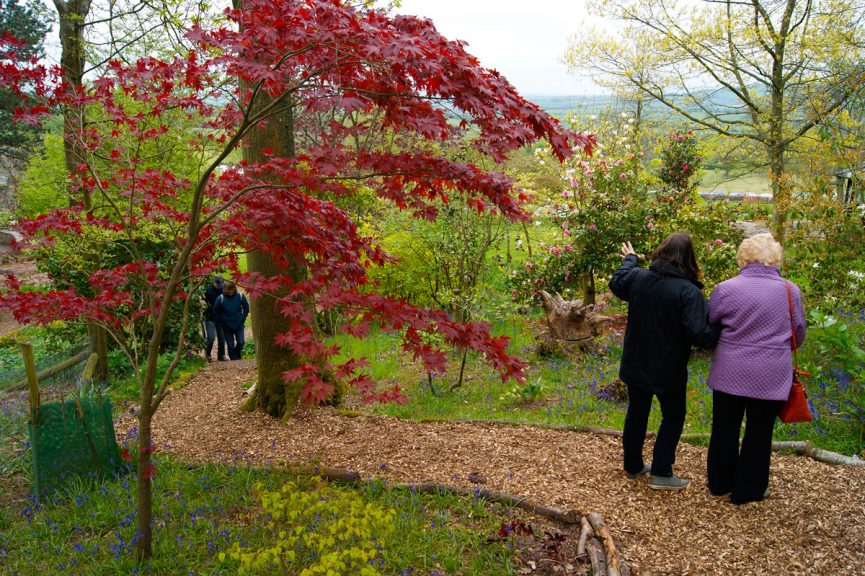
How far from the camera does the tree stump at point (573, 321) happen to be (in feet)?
26.0

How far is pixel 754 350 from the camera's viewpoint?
3326 millimetres

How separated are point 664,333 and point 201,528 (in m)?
3.19

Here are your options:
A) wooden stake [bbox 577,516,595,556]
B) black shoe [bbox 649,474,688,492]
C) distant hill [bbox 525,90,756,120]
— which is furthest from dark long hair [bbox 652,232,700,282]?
distant hill [bbox 525,90,756,120]

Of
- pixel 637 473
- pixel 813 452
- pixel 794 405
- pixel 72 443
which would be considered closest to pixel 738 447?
pixel 794 405

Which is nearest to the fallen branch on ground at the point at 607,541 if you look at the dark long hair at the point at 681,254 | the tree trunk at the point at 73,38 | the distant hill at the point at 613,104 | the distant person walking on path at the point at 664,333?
the distant person walking on path at the point at 664,333

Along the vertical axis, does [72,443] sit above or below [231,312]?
below

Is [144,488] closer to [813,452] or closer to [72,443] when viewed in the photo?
[72,443]

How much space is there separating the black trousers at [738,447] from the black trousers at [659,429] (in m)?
0.23

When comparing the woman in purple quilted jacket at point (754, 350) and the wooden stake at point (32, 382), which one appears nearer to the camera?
the woman in purple quilted jacket at point (754, 350)

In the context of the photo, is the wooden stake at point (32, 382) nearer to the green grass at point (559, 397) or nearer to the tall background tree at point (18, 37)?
the green grass at point (559, 397)

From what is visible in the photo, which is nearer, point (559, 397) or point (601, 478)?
point (601, 478)

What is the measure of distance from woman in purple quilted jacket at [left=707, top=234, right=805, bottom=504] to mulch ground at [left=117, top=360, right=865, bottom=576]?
0.34m

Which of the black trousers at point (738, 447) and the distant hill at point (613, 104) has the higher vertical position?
the distant hill at point (613, 104)

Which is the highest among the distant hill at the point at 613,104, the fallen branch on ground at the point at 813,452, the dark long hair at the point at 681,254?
the distant hill at the point at 613,104
